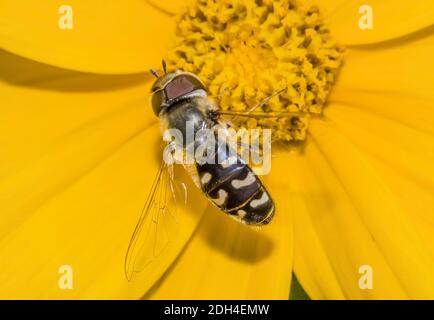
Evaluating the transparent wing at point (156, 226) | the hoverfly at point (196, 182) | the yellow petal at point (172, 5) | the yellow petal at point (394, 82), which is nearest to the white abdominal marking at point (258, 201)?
the hoverfly at point (196, 182)

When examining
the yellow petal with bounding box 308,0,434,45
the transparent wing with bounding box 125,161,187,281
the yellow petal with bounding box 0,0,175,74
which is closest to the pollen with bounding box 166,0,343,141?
the yellow petal with bounding box 308,0,434,45

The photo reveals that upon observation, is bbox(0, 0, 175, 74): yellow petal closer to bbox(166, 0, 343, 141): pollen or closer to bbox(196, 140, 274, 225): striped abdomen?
bbox(166, 0, 343, 141): pollen

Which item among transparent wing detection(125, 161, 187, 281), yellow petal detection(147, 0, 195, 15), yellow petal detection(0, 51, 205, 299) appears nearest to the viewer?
transparent wing detection(125, 161, 187, 281)

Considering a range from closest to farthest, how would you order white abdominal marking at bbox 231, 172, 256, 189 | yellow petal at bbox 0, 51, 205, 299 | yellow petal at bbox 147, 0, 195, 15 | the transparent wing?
white abdominal marking at bbox 231, 172, 256, 189
the transparent wing
yellow petal at bbox 0, 51, 205, 299
yellow petal at bbox 147, 0, 195, 15

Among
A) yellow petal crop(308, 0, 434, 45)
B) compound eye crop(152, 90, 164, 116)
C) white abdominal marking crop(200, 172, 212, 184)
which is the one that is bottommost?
white abdominal marking crop(200, 172, 212, 184)

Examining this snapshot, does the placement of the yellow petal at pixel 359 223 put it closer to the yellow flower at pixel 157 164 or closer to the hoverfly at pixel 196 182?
the yellow flower at pixel 157 164

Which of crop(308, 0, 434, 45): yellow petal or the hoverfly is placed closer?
the hoverfly

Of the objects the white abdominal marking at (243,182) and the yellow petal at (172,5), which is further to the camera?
the yellow petal at (172,5)

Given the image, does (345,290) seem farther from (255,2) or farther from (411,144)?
(255,2)
